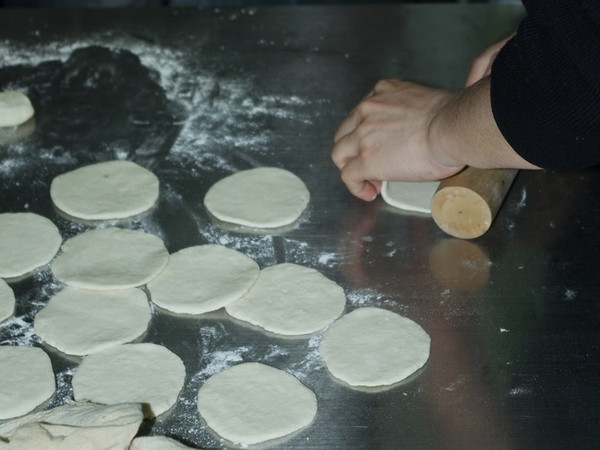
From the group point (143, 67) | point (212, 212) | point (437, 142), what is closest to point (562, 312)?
point (437, 142)

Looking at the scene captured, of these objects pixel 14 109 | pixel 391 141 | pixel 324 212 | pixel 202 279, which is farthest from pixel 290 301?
pixel 14 109

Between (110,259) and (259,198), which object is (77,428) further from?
(259,198)

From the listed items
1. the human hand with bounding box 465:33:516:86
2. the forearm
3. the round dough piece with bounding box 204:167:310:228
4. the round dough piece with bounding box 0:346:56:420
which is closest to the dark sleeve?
the forearm

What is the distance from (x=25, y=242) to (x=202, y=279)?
41cm

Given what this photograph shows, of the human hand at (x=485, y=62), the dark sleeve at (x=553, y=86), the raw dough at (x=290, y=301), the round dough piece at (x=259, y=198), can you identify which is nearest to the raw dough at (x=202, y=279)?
the raw dough at (x=290, y=301)

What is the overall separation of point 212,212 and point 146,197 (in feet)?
0.54

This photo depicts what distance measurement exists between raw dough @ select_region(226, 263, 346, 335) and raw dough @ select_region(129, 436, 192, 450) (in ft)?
1.24

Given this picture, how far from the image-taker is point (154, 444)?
1397mm

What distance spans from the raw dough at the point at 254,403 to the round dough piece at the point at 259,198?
0.47 meters

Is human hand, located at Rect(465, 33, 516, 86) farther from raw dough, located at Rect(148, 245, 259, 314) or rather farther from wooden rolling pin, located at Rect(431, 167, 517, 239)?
raw dough, located at Rect(148, 245, 259, 314)

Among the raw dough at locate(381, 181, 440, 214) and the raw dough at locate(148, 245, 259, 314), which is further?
the raw dough at locate(381, 181, 440, 214)

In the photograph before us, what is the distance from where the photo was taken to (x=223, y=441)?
1504 millimetres

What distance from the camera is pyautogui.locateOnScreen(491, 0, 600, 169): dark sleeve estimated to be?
59.8 inches

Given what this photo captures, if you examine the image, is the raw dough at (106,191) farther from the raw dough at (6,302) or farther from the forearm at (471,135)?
the forearm at (471,135)
